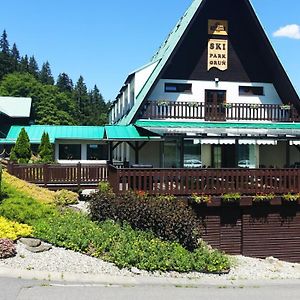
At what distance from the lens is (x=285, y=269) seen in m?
13.7

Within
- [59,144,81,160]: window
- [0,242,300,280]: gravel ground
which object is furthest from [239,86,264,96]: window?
[0,242,300,280]: gravel ground

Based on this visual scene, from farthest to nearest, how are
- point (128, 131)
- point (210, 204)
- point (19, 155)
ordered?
point (19, 155) < point (128, 131) < point (210, 204)

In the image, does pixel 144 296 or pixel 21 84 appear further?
pixel 21 84

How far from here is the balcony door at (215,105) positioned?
23.2 m

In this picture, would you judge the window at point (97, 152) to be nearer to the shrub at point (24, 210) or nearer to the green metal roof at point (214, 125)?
the green metal roof at point (214, 125)

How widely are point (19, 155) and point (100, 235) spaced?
55.4 ft

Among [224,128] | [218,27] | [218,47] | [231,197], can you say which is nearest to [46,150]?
[224,128]

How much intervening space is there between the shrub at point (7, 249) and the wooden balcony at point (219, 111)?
12940 mm

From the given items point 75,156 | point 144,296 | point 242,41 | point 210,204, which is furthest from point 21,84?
point 144,296

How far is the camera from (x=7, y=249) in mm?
10188

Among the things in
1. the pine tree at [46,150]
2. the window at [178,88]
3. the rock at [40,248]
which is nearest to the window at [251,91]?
the window at [178,88]

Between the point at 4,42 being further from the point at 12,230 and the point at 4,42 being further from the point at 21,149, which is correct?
the point at 12,230

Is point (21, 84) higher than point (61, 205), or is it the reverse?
point (21, 84)

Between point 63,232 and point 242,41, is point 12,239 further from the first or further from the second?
point 242,41
